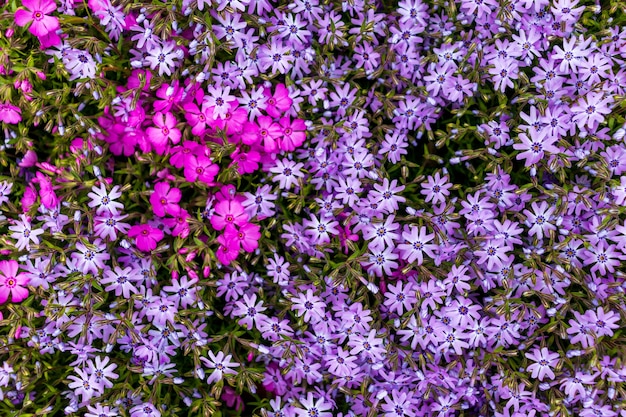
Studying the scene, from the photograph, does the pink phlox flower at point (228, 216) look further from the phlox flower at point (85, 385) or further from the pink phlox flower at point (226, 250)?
the phlox flower at point (85, 385)

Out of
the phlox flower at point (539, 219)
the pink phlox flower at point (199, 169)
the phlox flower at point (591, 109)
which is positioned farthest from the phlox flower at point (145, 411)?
the phlox flower at point (591, 109)

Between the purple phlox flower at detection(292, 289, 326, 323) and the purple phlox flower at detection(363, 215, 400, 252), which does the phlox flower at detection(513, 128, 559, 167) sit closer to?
the purple phlox flower at detection(363, 215, 400, 252)

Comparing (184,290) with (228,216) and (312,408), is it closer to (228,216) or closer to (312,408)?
(228,216)

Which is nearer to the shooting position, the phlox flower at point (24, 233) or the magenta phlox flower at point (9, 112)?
the phlox flower at point (24, 233)

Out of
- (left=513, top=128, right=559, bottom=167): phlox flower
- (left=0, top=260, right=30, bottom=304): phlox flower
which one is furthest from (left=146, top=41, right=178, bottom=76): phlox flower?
(left=513, top=128, right=559, bottom=167): phlox flower

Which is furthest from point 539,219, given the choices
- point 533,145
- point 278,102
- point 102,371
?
point 102,371

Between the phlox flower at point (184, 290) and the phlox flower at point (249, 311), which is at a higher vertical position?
the phlox flower at point (184, 290)

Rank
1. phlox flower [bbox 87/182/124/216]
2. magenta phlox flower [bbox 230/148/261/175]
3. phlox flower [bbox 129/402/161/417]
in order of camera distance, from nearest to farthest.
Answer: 1. phlox flower [bbox 129/402/161/417]
2. phlox flower [bbox 87/182/124/216]
3. magenta phlox flower [bbox 230/148/261/175]
